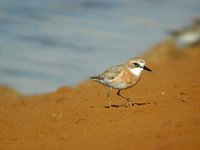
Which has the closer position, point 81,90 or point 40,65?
point 81,90

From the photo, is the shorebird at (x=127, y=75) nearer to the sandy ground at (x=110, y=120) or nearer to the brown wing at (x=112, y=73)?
the brown wing at (x=112, y=73)

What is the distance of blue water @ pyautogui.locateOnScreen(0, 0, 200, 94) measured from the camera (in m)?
21.6

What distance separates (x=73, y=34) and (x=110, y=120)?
57.6 ft

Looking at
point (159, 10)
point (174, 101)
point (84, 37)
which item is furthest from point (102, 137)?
point (159, 10)

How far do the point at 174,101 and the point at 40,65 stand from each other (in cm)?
1134

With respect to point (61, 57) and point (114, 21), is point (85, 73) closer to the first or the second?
point (61, 57)

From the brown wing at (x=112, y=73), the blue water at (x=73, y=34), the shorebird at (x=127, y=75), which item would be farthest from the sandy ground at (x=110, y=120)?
the blue water at (x=73, y=34)

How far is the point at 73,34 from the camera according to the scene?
91.3 feet

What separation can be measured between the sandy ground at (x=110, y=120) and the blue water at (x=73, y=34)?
6.06 metres

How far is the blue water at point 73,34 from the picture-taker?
21578mm

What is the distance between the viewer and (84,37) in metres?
27.2

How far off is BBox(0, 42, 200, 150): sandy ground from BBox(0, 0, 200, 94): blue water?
606 cm

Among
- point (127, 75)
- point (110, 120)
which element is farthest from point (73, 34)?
point (110, 120)

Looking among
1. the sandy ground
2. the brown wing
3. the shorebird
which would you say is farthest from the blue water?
the shorebird
